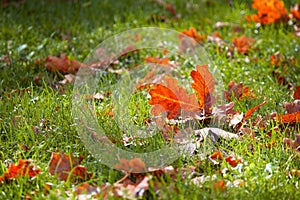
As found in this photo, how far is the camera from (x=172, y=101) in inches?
98.3

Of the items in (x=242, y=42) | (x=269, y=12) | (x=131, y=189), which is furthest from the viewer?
(x=269, y=12)

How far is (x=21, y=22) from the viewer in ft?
13.9

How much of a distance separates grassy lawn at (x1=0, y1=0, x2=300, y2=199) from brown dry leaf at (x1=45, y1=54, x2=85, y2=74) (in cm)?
5

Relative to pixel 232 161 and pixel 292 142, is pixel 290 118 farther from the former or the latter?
pixel 232 161

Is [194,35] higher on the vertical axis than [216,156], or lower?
higher

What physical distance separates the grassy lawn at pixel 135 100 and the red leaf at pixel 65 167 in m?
0.02

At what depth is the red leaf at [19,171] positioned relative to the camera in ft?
6.64

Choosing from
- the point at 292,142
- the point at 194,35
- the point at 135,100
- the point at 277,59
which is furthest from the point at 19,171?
the point at 194,35

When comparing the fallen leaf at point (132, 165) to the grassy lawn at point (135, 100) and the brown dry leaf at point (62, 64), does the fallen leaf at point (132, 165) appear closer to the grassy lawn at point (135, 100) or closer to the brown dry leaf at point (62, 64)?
the grassy lawn at point (135, 100)

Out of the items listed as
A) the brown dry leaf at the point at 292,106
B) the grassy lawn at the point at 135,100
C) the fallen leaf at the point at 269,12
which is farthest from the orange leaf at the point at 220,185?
the fallen leaf at the point at 269,12

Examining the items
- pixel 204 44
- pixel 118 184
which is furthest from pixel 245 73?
pixel 118 184

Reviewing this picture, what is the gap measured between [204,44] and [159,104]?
4.70 ft

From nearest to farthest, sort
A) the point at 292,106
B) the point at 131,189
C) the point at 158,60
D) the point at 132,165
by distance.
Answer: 1. the point at 131,189
2. the point at 132,165
3. the point at 292,106
4. the point at 158,60

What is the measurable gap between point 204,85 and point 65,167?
795 millimetres
